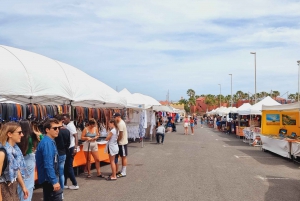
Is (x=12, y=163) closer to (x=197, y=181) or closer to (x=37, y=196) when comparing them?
(x=37, y=196)

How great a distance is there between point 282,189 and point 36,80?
707cm

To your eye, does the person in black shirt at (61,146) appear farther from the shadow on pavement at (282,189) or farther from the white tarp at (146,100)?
the white tarp at (146,100)

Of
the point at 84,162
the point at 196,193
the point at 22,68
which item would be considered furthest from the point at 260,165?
the point at 22,68

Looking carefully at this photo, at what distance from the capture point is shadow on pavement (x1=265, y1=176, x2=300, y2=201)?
25.4ft

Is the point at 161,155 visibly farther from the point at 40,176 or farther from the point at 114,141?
the point at 40,176

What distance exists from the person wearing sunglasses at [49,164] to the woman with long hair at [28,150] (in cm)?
42

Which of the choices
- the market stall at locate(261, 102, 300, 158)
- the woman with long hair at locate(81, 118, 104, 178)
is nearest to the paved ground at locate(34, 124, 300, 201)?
the woman with long hair at locate(81, 118, 104, 178)

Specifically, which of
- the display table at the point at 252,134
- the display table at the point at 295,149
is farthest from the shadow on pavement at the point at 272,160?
the display table at the point at 252,134

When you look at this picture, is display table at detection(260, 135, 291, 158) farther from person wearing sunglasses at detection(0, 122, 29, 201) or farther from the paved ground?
person wearing sunglasses at detection(0, 122, 29, 201)

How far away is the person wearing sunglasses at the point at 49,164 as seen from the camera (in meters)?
4.80

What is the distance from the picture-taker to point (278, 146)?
48.5ft

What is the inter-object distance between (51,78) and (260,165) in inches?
325

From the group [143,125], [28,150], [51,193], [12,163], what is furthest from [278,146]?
[12,163]

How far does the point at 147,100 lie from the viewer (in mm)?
21344
